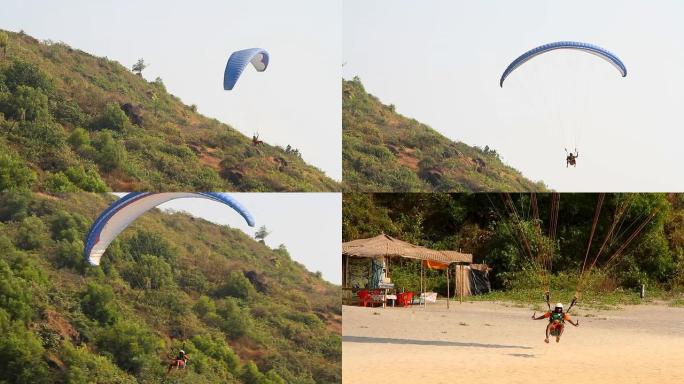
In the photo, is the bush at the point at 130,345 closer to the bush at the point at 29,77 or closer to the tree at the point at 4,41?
the bush at the point at 29,77

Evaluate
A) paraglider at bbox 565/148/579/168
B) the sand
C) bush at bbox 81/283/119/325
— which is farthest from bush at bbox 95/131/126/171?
paraglider at bbox 565/148/579/168

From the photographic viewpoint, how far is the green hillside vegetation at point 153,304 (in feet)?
65.4

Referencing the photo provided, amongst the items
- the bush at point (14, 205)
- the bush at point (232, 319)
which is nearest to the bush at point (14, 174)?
the bush at point (14, 205)

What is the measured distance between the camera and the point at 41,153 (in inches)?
973

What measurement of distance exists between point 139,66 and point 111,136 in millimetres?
1846

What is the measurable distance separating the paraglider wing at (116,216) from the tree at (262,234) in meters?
11.0

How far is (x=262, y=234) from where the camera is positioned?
25281 mm

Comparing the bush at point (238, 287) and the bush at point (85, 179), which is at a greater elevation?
the bush at point (85, 179)

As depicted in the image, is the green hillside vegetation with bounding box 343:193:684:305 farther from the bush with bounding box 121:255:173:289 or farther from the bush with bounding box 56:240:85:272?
the bush with bounding box 56:240:85:272

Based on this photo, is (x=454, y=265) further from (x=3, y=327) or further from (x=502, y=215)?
(x=3, y=327)

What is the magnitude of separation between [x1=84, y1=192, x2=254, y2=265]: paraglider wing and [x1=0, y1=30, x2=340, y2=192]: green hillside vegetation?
10466mm

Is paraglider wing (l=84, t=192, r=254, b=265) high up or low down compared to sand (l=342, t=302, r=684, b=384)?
up

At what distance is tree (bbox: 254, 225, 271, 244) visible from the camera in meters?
25.1

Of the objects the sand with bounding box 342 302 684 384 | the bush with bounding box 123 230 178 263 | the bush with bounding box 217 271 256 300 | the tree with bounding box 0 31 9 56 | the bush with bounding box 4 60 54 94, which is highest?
the tree with bounding box 0 31 9 56
